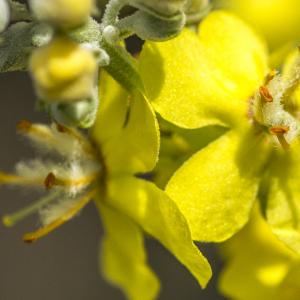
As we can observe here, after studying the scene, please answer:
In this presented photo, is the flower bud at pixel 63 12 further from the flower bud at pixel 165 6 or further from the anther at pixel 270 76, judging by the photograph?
the anther at pixel 270 76

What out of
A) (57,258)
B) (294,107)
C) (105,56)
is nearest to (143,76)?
(105,56)

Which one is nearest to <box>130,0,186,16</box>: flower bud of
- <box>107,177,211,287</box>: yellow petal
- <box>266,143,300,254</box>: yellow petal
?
<box>107,177,211,287</box>: yellow petal

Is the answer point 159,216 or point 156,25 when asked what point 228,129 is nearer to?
point 159,216

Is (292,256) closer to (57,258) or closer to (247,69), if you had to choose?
(247,69)

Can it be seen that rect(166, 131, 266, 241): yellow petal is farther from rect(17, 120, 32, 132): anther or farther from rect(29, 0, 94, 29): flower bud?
rect(29, 0, 94, 29): flower bud

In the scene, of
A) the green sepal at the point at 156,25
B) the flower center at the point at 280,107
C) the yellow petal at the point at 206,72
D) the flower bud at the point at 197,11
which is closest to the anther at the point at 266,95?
the flower center at the point at 280,107
